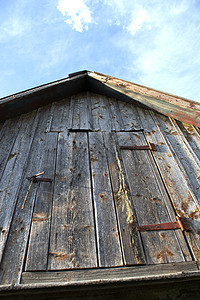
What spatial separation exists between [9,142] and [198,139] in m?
3.17

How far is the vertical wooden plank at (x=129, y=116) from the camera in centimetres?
402

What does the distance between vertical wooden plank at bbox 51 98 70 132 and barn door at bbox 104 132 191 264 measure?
0.84 metres

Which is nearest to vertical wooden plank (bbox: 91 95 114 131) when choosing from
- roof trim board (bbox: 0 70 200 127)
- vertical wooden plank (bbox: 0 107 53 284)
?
roof trim board (bbox: 0 70 200 127)

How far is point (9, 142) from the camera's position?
3.59 meters

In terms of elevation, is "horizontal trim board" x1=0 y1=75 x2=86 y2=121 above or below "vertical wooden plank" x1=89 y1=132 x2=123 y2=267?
above

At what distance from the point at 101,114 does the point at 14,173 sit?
2077 mm

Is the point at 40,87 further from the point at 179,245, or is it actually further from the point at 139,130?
the point at 179,245

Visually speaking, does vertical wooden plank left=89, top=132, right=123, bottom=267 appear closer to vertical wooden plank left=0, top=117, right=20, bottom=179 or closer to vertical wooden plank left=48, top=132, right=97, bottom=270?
vertical wooden plank left=48, top=132, right=97, bottom=270

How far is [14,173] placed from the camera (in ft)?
9.63

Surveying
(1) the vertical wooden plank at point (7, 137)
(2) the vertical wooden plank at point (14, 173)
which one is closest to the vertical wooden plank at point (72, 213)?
(2) the vertical wooden plank at point (14, 173)

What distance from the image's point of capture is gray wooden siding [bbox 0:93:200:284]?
2088 millimetres

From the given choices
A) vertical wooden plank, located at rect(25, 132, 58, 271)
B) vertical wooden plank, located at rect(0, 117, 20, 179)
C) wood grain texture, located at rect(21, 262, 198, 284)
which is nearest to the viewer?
wood grain texture, located at rect(21, 262, 198, 284)

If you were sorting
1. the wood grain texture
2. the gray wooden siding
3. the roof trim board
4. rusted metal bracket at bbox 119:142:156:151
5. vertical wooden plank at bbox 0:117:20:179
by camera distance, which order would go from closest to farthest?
the wood grain texture
the gray wooden siding
vertical wooden plank at bbox 0:117:20:179
rusted metal bracket at bbox 119:142:156:151
the roof trim board

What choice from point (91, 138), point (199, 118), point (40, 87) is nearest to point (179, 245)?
point (91, 138)
